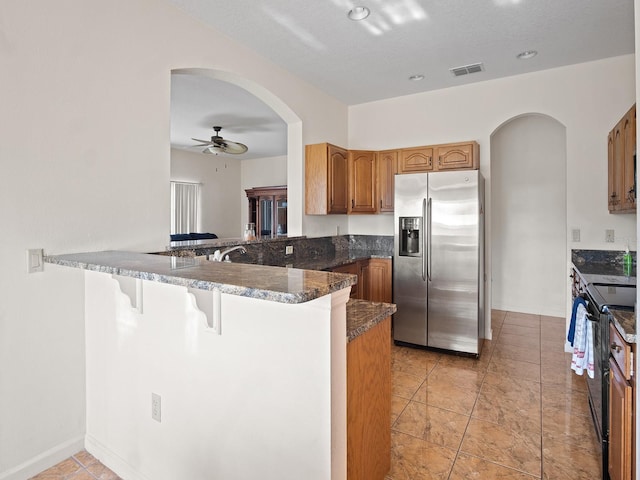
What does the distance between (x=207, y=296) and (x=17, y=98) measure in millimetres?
1451

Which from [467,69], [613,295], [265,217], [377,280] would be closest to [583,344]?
[613,295]

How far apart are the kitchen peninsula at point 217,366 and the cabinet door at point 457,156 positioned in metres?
2.72

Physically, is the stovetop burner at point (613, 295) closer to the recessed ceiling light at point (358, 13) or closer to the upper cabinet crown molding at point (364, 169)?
the upper cabinet crown molding at point (364, 169)

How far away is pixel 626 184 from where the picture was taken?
9.12 ft

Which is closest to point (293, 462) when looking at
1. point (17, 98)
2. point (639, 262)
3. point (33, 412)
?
point (639, 262)

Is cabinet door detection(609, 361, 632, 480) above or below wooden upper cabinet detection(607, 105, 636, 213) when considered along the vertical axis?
below

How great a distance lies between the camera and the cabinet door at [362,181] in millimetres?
4438

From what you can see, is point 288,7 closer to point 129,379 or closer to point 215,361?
point 215,361

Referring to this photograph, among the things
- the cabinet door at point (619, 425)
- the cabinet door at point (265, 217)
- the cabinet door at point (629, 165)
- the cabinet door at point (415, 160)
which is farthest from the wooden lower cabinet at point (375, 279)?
the cabinet door at point (265, 217)

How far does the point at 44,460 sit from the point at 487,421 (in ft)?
8.69

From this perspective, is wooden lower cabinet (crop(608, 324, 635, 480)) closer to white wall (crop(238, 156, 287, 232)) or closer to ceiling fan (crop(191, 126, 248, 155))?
ceiling fan (crop(191, 126, 248, 155))

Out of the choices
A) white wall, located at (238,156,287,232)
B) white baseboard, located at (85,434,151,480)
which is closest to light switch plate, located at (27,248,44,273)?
white baseboard, located at (85,434,151,480)

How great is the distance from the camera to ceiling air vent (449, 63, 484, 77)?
3.65m

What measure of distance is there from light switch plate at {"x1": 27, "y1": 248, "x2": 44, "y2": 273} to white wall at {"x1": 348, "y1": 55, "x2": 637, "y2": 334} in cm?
390
